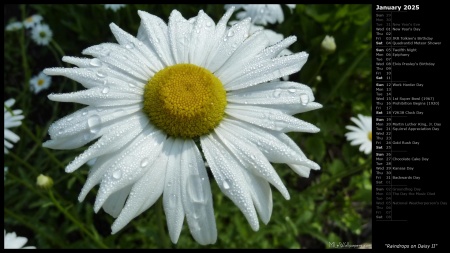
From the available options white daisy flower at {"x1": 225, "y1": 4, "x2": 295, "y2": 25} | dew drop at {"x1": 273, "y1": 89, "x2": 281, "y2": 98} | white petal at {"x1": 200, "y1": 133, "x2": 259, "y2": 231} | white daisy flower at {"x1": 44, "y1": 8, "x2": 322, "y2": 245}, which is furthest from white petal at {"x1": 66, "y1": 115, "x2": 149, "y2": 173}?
white daisy flower at {"x1": 225, "y1": 4, "x2": 295, "y2": 25}

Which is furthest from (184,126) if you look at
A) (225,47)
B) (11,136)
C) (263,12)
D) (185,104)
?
(263,12)

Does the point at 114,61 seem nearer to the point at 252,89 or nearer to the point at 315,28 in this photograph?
the point at 252,89

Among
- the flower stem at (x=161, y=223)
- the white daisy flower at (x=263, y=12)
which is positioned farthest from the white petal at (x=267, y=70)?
the white daisy flower at (x=263, y=12)

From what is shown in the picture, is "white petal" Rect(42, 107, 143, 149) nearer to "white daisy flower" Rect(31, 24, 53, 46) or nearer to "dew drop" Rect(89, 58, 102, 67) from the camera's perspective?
"dew drop" Rect(89, 58, 102, 67)

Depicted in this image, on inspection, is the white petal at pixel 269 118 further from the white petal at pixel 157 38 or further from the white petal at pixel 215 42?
the white petal at pixel 157 38

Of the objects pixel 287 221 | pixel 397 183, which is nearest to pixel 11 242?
pixel 287 221

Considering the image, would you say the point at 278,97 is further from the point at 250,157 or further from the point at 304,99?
the point at 250,157
